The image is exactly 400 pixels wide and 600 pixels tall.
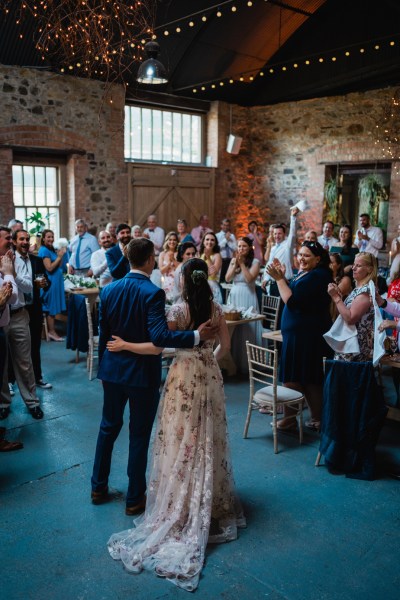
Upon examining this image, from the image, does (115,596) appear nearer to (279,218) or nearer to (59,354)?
(59,354)

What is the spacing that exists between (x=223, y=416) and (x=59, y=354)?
4627 millimetres

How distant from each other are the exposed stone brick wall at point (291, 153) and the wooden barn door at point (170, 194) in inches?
16.5

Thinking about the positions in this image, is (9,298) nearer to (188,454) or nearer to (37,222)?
(188,454)

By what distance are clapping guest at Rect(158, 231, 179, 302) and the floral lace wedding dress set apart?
11.0 ft

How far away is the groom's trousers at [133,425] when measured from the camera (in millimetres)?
3484

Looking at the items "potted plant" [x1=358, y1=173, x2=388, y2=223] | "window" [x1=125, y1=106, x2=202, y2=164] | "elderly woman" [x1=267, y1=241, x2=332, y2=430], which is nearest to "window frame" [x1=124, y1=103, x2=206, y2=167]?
"window" [x1=125, y1=106, x2=202, y2=164]

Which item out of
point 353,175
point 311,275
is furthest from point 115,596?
point 353,175

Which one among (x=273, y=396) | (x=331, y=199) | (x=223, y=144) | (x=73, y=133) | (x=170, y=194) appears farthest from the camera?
(x=223, y=144)

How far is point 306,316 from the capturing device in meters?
4.77

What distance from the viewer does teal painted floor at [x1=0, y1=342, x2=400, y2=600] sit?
299cm

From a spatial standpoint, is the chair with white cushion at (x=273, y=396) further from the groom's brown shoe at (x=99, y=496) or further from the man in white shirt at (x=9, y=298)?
the man in white shirt at (x=9, y=298)

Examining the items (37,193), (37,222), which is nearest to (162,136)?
(37,193)

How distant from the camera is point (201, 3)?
10.2 metres

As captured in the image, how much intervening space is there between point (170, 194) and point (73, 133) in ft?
8.79
